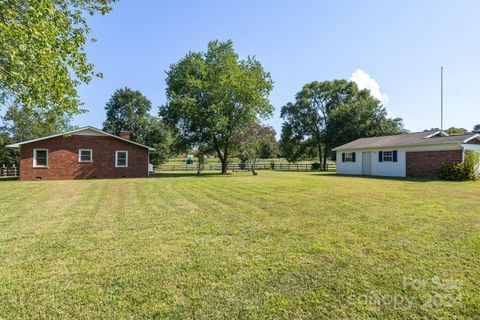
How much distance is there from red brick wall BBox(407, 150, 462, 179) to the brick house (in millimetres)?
21064

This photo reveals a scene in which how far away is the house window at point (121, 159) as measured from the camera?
72.9ft

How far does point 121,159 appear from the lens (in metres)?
22.4

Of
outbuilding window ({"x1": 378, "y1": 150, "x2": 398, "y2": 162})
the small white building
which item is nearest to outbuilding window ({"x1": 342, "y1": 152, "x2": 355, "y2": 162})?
the small white building

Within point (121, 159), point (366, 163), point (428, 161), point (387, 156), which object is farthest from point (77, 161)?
point (428, 161)

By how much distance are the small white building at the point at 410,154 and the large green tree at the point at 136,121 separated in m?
24.4

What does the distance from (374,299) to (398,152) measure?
2221 cm

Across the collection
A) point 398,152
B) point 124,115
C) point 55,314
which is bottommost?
point 55,314

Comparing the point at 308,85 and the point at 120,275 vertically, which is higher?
the point at 308,85

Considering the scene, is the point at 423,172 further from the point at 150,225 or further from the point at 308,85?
the point at 308,85

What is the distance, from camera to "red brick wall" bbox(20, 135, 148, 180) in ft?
66.4

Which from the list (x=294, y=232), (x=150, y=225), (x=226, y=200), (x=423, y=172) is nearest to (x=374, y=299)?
(x=294, y=232)

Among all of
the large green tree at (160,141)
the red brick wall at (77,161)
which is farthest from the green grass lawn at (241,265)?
the large green tree at (160,141)

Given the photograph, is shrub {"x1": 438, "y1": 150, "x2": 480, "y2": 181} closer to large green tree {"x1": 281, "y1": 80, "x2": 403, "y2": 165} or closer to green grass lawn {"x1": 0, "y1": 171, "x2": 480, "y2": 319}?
green grass lawn {"x1": 0, "y1": 171, "x2": 480, "y2": 319}

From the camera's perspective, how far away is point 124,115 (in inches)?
1805
